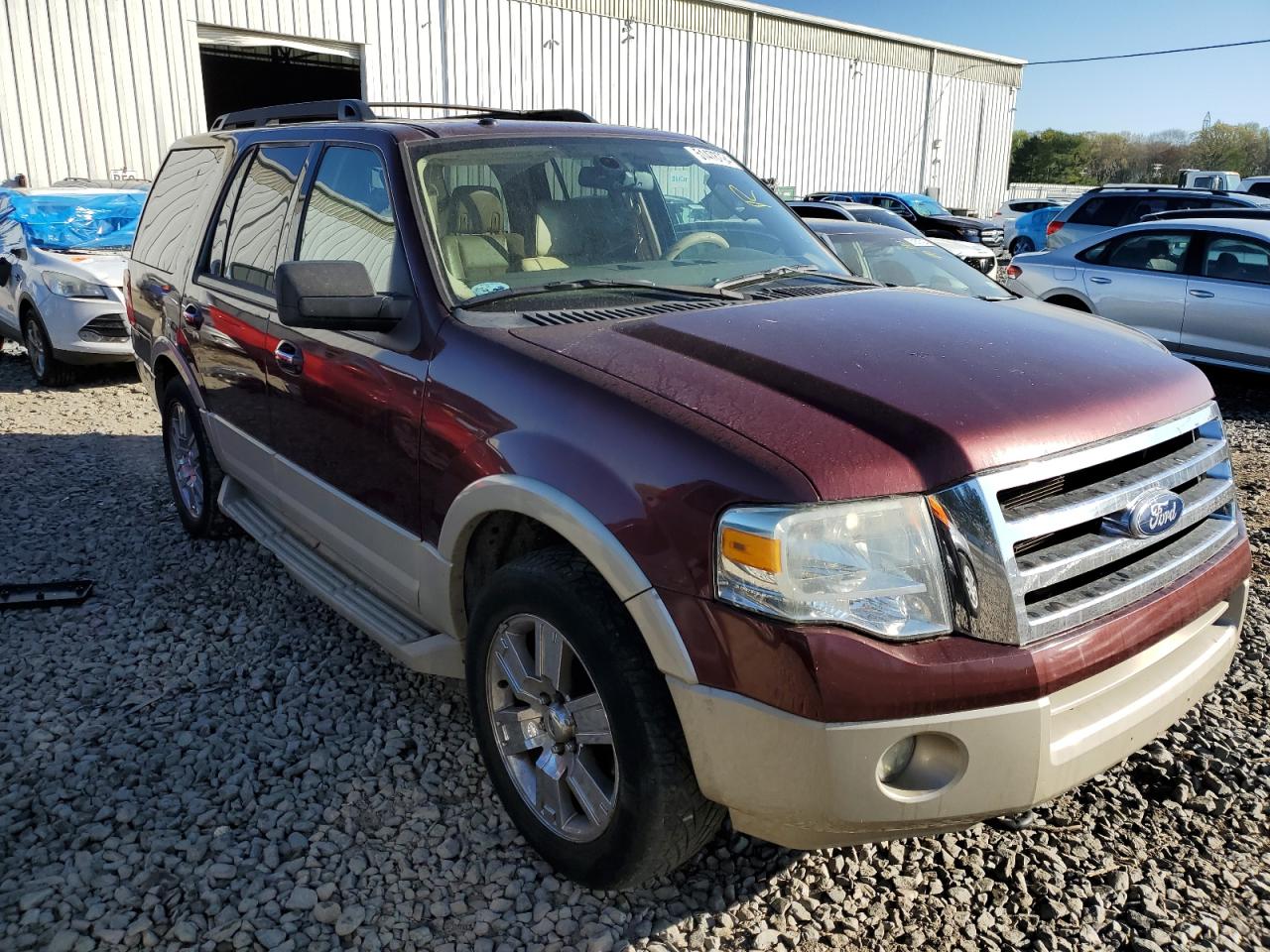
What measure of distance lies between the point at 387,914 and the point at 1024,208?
28.3m

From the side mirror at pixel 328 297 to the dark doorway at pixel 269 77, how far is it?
21.1 meters

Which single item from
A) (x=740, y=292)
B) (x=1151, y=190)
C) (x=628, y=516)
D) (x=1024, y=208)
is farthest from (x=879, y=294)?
(x=1024, y=208)

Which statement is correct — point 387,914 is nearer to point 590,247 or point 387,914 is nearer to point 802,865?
point 802,865

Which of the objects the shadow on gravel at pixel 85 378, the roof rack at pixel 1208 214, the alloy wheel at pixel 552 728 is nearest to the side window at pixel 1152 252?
the roof rack at pixel 1208 214

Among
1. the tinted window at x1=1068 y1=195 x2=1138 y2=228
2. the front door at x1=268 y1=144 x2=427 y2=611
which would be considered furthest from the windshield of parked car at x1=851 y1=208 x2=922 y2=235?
the front door at x1=268 y1=144 x2=427 y2=611

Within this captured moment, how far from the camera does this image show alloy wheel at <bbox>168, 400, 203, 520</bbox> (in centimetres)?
488

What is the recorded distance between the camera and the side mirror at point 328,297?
271cm

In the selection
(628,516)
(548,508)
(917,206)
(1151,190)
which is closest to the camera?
(628,516)

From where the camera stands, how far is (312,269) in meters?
2.73

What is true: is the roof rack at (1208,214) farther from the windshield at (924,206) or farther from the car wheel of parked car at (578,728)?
the windshield at (924,206)

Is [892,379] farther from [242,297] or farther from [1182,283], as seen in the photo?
[1182,283]

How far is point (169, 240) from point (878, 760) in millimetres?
4501

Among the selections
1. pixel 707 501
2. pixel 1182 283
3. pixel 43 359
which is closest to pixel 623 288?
pixel 707 501

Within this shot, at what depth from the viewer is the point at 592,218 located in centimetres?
329
